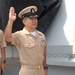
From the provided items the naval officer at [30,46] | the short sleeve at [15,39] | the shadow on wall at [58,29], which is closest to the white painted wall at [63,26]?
the shadow on wall at [58,29]

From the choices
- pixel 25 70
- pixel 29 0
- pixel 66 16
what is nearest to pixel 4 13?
Answer: pixel 29 0

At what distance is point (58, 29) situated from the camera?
4.67 meters

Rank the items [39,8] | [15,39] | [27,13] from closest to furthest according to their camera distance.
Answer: [15,39]
[27,13]
[39,8]

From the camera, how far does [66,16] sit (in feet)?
15.4

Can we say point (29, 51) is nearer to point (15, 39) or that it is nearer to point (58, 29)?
point (15, 39)

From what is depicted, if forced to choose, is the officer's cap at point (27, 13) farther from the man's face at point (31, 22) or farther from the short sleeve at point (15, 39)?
the short sleeve at point (15, 39)

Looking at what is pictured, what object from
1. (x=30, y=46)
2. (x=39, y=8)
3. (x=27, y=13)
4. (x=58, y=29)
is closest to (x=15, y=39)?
(x=30, y=46)

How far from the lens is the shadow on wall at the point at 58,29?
4.61m

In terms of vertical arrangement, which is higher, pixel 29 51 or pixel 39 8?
pixel 39 8

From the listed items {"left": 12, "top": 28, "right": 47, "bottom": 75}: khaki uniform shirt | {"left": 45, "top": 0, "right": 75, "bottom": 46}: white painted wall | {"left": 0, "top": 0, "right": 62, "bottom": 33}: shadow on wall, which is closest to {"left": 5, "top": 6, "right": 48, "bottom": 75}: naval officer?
{"left": 12, "top": 28, "right": 47, "bottom": 75}: khaki uniform shirt

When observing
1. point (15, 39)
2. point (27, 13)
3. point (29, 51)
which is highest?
point (27, 13)

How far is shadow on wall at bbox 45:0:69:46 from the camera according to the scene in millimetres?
4609

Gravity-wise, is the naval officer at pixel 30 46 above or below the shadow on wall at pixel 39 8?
below

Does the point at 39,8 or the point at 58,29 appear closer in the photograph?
the point at 39,8
